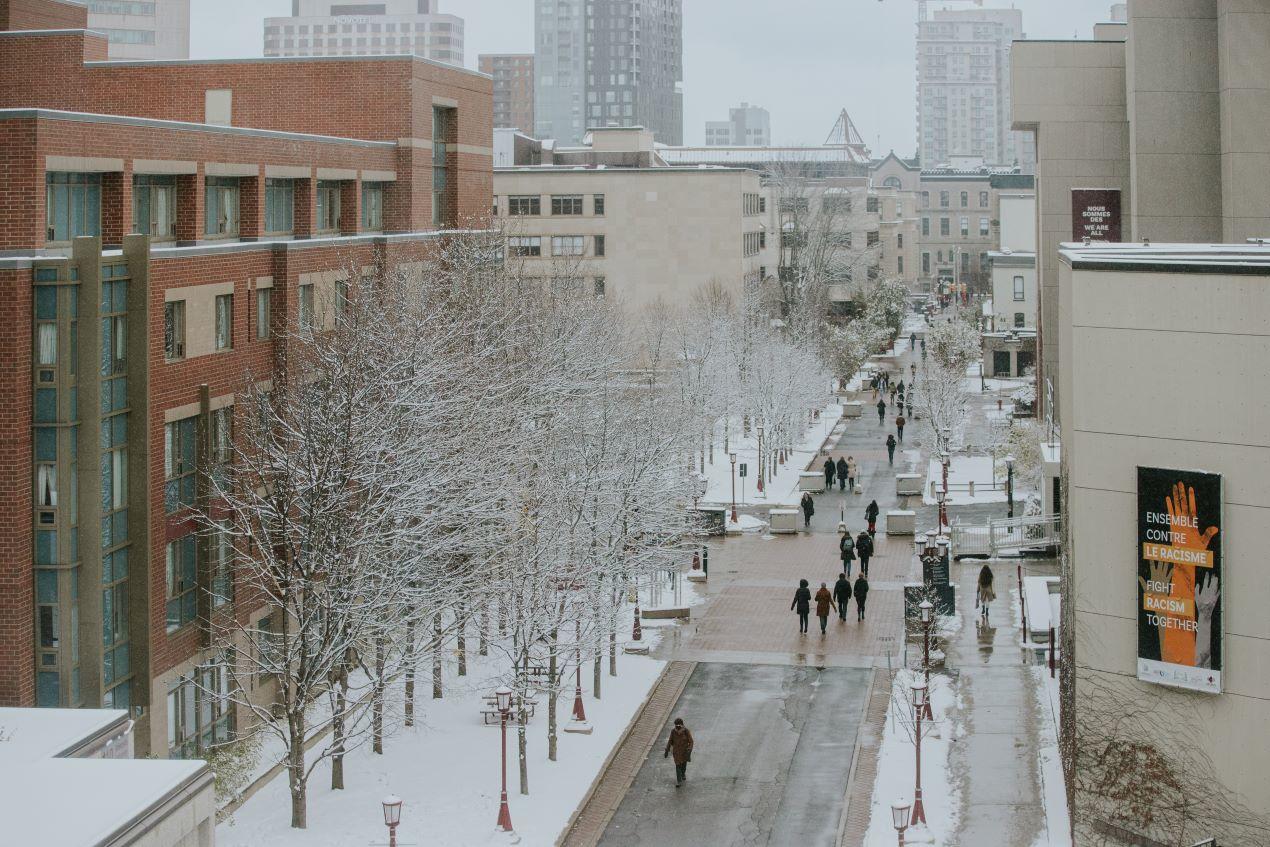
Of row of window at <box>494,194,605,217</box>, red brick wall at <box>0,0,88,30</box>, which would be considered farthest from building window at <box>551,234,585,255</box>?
red brick wall at <box>0,0,88,30</box>

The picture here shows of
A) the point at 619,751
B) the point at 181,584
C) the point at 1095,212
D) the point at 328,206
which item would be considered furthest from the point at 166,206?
the point at 1095,212

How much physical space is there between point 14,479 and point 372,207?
61.8 ft

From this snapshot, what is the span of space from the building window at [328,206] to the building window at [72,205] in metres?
10.2

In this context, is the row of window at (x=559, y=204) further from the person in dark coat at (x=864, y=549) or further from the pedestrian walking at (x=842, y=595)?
the pedestrian walking at (x=842, y=595)

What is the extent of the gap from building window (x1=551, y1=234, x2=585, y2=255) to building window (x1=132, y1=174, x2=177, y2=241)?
59.0m

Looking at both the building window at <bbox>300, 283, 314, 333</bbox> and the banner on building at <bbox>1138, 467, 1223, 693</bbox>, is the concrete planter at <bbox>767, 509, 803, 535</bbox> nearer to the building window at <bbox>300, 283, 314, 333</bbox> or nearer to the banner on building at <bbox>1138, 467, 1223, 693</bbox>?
the building window at <bbox>300, 283, 314, 333</bbox>

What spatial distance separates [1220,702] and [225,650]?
16.6 m

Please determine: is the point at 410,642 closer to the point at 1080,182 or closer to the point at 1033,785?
the point at 1033,785

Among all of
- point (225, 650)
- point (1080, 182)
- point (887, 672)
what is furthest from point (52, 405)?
point (1080, 182)

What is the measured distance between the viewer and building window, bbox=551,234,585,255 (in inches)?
3445

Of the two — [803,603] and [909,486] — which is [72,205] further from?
[909,486]

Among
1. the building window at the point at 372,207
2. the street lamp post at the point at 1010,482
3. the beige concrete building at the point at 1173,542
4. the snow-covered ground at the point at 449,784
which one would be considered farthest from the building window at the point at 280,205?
the street lamp post at the point at 1010,482

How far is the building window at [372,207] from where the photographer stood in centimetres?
3988

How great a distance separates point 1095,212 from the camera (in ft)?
158
